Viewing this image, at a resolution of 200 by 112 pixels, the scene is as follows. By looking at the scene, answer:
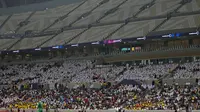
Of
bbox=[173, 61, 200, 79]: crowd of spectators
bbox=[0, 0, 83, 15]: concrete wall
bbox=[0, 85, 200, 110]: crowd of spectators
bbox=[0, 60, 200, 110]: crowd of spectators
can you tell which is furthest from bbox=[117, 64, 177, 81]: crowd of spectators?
bbox=[0, 0, 83, 15]: concrete wall

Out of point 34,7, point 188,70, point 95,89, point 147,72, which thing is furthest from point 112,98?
point 34,7

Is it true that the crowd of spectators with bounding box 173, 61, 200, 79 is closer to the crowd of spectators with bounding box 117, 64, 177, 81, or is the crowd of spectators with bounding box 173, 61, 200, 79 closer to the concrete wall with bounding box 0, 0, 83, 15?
the crowd of spectators with bounding box 117, 64, 177, 81

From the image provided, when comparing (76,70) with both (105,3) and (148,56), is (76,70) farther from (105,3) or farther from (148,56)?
(105,3)

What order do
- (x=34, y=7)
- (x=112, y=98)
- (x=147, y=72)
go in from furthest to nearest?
(x=34, y=7) < (x=147, y=72) < (x=112, y=98)

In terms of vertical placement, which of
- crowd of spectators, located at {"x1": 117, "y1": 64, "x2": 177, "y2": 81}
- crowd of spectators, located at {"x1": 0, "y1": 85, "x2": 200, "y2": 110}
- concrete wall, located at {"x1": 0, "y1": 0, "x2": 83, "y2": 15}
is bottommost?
crowd of spectators, located at {"x1": 0, "y1": 85, "x2": 200, "y2": 110}

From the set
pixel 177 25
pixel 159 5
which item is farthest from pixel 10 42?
pixel 177 25

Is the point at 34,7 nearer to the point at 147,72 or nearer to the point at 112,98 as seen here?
the point at 147,72

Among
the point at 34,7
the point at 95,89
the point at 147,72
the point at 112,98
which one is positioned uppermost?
the point at 34,7

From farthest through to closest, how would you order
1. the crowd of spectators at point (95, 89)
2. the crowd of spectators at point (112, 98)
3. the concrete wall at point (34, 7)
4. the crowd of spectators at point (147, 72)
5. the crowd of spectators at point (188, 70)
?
the concrete wall at point (34, 7) < the crowd of spectators at point (147, 72) < the crowd of spectators at point (188, 70) < the crowd of spectators at point (95, 89) < the crowd of spectators at point (112, 98)

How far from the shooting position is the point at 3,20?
87188mm

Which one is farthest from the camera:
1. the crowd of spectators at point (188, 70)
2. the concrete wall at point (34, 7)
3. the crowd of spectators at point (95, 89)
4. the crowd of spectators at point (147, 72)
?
the concrete wall at point (34, 7)

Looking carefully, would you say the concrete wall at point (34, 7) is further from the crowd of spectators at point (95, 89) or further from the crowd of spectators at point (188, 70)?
the crowd of spectators at point (188, 70)

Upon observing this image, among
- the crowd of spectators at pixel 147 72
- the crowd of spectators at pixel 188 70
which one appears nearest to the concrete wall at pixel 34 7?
the crowd of spectators at pixel 147 72

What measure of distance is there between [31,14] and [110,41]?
30979 mm
